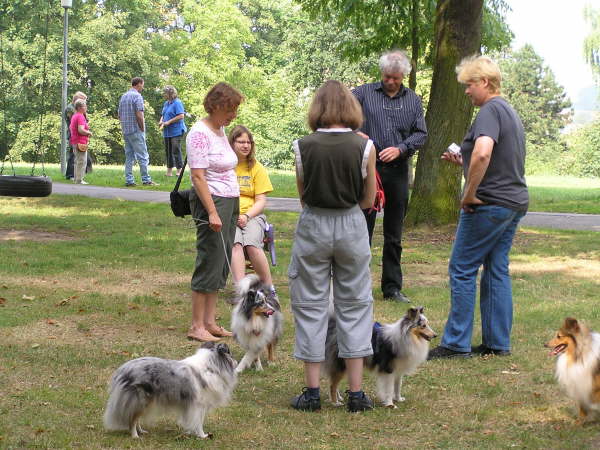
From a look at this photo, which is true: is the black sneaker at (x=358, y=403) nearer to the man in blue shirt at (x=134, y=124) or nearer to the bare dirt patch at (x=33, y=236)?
the bare dirt patch at (x=33, y=236)

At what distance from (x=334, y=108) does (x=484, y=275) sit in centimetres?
235

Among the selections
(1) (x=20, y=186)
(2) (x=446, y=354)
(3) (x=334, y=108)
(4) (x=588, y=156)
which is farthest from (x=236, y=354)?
(4) (x=588, y=156)

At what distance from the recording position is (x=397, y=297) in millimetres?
8719

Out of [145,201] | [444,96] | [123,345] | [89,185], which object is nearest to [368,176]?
[123,345]

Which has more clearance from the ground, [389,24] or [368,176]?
[389,24]

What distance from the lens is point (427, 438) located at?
16.3 ft

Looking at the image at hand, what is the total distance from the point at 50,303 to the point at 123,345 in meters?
1.83

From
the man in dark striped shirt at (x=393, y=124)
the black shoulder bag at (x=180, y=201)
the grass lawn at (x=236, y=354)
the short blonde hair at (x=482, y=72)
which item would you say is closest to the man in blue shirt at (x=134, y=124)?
the grass lawn at (x=236, y=354)

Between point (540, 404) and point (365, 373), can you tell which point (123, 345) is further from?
point (540, 404)

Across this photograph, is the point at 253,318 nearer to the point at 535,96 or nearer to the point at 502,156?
the point at 502,156

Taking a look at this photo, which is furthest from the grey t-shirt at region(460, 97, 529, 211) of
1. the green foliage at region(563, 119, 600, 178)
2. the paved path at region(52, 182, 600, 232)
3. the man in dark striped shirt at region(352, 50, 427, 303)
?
the green foliage at region(563, 119, 600, 178)

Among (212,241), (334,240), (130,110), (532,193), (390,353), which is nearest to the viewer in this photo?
(334,240)

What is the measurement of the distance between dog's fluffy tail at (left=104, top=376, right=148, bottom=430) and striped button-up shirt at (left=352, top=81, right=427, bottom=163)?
426 centimetres

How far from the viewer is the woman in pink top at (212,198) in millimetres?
6717
